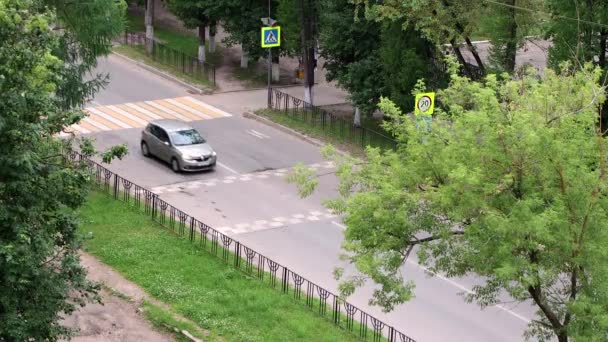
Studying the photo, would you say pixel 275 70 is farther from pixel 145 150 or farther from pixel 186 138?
pixel 186 138

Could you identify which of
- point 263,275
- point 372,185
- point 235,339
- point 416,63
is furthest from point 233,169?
point 372,185

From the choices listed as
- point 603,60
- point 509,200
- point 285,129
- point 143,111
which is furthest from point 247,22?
point 509,200

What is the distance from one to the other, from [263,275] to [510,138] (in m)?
9.82

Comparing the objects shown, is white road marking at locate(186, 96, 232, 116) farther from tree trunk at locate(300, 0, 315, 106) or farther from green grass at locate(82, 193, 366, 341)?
green grass at locate(82, 193, 366, 341)

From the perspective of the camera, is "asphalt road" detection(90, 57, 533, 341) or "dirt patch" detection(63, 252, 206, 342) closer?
"dirt patch" detection(63, 252, 206, 342)

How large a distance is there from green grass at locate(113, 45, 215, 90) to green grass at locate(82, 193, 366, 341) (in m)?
16.7

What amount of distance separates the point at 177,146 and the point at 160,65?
1402 centimetres

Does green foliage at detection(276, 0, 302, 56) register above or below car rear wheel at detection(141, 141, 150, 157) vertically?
above

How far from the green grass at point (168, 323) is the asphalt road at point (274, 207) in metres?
4.34

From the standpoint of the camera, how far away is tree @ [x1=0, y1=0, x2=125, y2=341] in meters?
14.8

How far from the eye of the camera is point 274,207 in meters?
30.2

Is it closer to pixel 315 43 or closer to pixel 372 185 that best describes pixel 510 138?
pixel 372 185

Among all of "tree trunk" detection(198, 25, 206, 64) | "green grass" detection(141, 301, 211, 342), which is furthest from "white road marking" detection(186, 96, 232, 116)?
"green grass" detection(141, 301, 211, 342)

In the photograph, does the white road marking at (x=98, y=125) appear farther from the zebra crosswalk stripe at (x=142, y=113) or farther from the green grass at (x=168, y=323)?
the green grass at (x=168, y=323)
